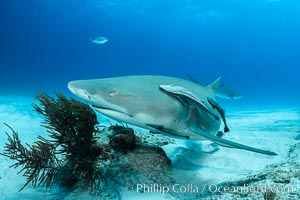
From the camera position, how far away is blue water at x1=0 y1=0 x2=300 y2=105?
57.7 metres

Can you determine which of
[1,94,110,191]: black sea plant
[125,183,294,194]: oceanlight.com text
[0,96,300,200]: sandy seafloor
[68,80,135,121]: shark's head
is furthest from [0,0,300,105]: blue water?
[68,80,135,121]: shark's head

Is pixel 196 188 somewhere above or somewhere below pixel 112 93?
below

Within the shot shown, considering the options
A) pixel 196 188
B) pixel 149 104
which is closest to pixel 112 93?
pixel 149 104

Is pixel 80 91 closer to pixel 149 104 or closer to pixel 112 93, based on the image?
pixel 112 93

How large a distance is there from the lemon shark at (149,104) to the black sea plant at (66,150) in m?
0.64

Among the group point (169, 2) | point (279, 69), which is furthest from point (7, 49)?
point (279, 69)

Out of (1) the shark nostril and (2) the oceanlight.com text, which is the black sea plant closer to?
(2) the oceanlight.com text

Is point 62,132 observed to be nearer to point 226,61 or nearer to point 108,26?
point 108,26

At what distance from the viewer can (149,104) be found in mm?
3164

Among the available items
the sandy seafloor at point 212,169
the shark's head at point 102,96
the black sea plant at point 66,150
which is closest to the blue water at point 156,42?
the sandy seafloor at point 212,169

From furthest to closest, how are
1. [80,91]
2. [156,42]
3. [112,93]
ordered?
[156,42]
[112,93]
[80,91]

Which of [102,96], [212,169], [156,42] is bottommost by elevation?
[212,169]

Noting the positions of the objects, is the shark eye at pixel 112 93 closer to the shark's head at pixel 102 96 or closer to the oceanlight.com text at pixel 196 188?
the shark's head at pixel 102 96

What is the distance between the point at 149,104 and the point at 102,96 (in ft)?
1.91
